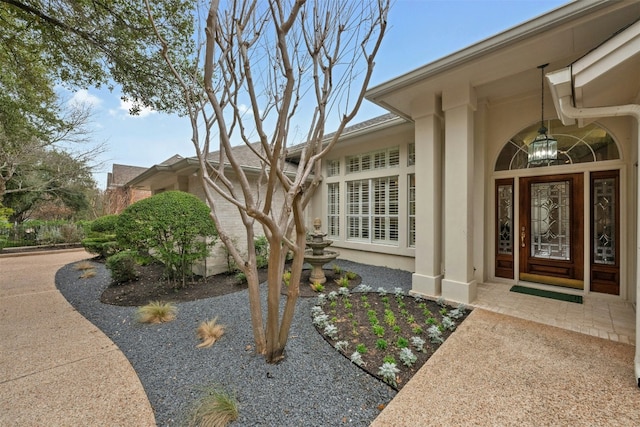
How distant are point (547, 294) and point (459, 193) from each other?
264 cm

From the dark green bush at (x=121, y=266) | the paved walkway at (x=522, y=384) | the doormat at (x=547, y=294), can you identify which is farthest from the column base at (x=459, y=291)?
the dark green bush at (x=121, y=266)

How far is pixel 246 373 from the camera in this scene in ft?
8.39

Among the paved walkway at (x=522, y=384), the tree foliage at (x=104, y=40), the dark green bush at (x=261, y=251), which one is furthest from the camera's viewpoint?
the dark green bush at (x=261, y=251)

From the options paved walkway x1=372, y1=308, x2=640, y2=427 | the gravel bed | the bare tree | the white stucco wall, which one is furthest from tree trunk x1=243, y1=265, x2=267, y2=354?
the white stucco wall

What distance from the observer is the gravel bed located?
207 cm

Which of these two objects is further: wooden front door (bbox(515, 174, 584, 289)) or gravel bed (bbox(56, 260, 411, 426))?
wooden front door (bbox(515, 174, 584, 289))

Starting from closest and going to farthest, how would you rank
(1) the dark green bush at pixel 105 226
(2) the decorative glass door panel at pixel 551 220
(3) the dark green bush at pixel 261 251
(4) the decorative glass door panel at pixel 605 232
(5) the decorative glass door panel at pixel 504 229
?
(4) the decorative glass door panel at pixel 605 232 < (2) the decorative glass door panel at pixel 551 220 < (5) the decorative glass door panel at pixel 504 229 < (3) the dark green bush at pixel 261 251 < (1) the dark green bush at pixel 105 226

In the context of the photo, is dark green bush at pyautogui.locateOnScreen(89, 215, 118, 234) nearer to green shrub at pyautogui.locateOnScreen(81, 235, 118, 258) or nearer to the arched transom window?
green shrub at pyautogui.locateOnScreen(81, 235, 118, 258)

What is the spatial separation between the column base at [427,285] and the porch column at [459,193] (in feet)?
0.59

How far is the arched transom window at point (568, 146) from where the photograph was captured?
178 inches

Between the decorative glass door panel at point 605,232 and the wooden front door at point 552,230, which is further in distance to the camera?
the wooden front door at point 552,230

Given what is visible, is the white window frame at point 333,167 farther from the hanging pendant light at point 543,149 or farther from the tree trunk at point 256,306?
the tree trunk at point 256,306

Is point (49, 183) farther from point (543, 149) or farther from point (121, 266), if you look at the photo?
point (543, 149)

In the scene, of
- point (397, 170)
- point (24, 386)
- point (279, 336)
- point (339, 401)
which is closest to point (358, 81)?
point (279, 336)
